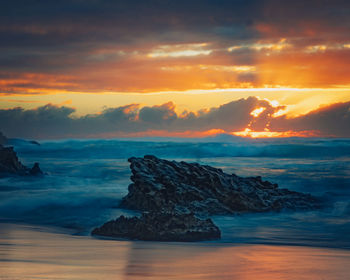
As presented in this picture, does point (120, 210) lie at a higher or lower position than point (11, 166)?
lower

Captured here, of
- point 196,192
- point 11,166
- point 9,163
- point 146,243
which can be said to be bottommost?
point 146,243

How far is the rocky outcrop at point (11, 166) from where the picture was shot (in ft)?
98.9

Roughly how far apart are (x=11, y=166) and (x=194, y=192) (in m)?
17.4

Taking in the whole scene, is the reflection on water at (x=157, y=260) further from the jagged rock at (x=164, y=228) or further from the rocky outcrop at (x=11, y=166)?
the rocky outcrop at (x=11, y=166)

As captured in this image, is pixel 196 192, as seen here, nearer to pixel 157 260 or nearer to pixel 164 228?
pixel 164 228

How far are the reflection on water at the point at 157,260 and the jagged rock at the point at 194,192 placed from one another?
519 centimetres

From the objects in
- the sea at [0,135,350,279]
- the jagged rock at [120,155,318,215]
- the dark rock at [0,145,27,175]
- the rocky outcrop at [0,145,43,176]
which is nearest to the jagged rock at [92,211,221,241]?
the sea at [0,135,350,279]

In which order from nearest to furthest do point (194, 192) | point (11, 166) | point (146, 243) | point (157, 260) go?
1. point (157, 260)
2. point (146, 243)
3. point (194, 192)
4. point (11, 166)

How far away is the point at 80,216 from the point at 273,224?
6.81 m

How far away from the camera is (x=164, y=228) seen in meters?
11.7

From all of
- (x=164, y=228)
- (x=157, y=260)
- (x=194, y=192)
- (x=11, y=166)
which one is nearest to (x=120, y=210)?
(x=194, y=192)

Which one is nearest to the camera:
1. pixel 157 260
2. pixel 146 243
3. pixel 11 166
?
pixel 157 260

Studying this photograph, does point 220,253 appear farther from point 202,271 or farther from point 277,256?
point 202,271

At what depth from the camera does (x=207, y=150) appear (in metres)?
74.9
